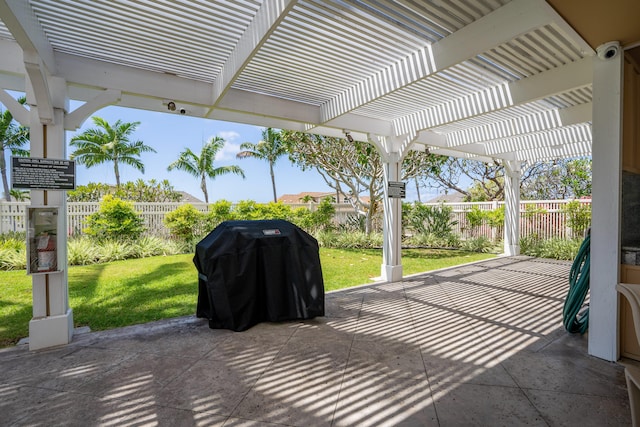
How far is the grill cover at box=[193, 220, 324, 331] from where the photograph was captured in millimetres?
3375

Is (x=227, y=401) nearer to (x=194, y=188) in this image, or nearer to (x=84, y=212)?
(x=84, y=212)

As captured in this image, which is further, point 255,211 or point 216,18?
point 255,211

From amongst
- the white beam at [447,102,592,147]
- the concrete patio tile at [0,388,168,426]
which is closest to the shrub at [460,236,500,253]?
the white beam at [447,102,592,147]

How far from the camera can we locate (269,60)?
3.62 m

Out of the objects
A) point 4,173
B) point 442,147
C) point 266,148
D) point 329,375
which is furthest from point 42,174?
point 4,173

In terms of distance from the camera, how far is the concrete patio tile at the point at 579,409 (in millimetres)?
1917

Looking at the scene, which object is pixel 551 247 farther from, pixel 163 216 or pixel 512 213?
pixel 163 216

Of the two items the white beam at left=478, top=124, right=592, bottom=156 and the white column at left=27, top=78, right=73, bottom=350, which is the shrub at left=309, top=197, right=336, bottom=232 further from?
the white column at left=27, top=78, right=73, bottom=350

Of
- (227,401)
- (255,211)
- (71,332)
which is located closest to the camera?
(227,401)

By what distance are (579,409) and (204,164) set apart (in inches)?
770

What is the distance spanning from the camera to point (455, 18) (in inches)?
115

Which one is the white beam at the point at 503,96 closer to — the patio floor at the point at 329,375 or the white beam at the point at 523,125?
the white beam at the point at 523,125

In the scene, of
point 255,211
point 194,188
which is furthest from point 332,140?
point 194,188

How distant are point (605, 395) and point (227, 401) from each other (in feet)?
8.34
